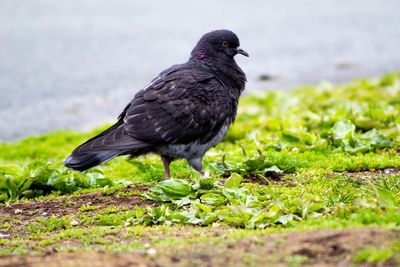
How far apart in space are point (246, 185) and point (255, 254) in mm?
2035

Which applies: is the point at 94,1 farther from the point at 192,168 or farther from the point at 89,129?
the point at 192,168

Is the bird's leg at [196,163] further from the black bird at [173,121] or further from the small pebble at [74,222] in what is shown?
the small pebble at [74,222]

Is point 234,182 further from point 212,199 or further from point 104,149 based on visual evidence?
point 104,149

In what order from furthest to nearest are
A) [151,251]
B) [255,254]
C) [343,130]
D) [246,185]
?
[343,130]
[246,185]
[151,251]
[255,254]

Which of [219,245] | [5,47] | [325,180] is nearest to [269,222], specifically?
[219,245]

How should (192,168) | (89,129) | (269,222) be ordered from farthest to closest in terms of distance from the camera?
(89,129)
(192,168)
(269,222)

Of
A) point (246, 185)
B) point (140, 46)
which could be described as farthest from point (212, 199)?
point (140, 46)

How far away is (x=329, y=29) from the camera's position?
17531 mm

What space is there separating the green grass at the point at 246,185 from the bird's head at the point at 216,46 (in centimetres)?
104

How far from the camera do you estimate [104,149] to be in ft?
21.1

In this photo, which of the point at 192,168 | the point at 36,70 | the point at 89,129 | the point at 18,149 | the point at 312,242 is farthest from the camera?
the point at 36,70

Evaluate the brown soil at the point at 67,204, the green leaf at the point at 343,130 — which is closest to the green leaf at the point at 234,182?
the brown soil at the point at 67,204

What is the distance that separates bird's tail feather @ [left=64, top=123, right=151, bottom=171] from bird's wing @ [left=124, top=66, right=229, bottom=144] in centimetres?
7

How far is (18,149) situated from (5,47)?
6.08 m
